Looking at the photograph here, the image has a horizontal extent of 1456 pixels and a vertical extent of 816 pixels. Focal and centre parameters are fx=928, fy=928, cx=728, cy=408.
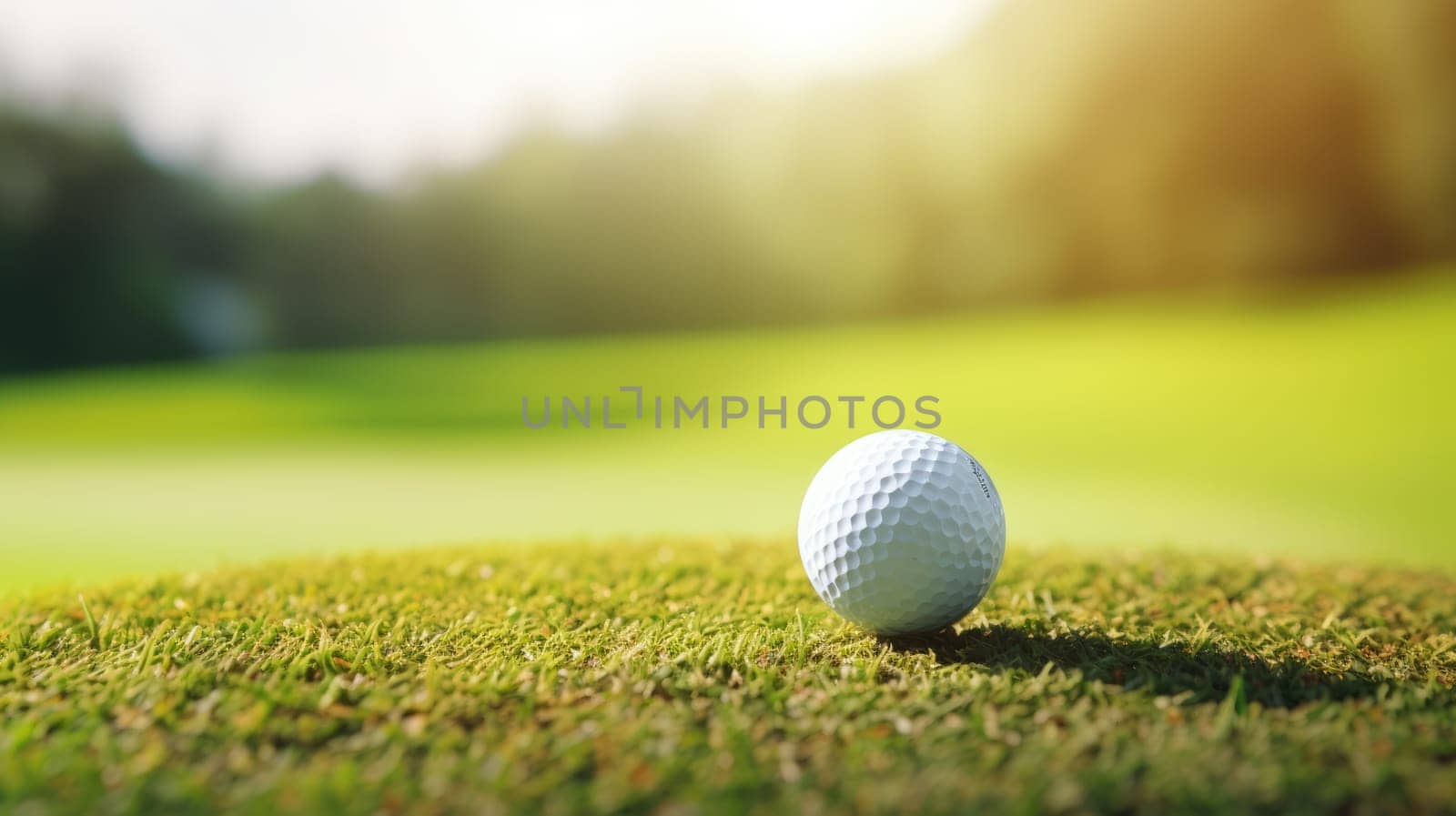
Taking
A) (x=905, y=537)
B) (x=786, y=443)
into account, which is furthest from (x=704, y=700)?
(x=786, y=443)

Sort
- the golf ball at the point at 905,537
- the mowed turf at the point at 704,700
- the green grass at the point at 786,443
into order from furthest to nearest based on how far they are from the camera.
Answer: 1. the green grass at the point at 786,443
2. the golf ball at the point at 905,537
3. the mowed turf at the point at 704,700

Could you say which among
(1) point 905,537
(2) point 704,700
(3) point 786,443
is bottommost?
(3) point 786,443

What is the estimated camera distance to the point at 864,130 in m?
16.6

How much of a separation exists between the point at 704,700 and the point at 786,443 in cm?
782

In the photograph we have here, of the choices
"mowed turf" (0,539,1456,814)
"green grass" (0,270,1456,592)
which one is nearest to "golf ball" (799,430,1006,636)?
"mowed turf" (0,539,1456,814)

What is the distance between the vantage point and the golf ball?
336cm

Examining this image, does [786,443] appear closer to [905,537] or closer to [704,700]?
[905,537]

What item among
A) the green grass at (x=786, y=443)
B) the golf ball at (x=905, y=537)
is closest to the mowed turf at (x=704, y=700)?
the golf ball at (x=905, y=537)

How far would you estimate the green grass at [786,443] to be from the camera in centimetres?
678

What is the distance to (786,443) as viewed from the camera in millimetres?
10648

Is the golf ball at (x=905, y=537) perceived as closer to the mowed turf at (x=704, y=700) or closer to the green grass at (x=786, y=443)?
the mowed turf at (x=704, y=700)

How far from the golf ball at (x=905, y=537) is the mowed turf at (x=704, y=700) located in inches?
6.5

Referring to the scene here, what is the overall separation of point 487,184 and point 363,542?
1623 cm

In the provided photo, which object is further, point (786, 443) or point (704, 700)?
point (786, 443)
